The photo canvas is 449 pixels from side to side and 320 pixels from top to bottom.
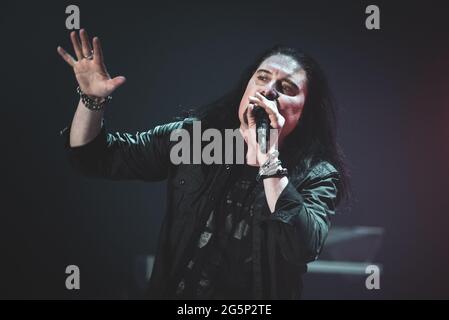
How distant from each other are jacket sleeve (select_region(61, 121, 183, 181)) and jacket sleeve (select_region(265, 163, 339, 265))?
46cm

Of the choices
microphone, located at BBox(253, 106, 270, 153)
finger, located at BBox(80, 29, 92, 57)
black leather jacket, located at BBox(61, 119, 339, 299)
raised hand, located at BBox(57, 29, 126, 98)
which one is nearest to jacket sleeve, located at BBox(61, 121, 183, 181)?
black leather jacket, located at BBox(61, 119, 339, 299)

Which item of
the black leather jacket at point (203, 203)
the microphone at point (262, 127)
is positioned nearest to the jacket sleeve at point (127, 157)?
the black leather jacket at point (203, 203)

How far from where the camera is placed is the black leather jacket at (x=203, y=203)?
177 cm

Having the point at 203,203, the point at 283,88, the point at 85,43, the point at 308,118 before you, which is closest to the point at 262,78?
the point at 283,88

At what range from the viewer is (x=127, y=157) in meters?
2.02

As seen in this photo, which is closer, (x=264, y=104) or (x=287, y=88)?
(x=264, y=104)

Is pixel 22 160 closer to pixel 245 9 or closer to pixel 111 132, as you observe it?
pixel 111 132

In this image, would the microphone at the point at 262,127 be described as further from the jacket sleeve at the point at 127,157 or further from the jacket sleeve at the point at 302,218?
the jacket sleeve at the point at 127,157

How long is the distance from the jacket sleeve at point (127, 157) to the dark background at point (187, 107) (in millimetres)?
236

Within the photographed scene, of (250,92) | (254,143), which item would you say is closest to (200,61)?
(250,92)

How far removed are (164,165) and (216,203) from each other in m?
0.24

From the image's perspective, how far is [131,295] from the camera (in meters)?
2.26

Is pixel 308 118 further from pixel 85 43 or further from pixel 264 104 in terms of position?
pixel 85 43

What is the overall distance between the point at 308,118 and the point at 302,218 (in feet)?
1.57
